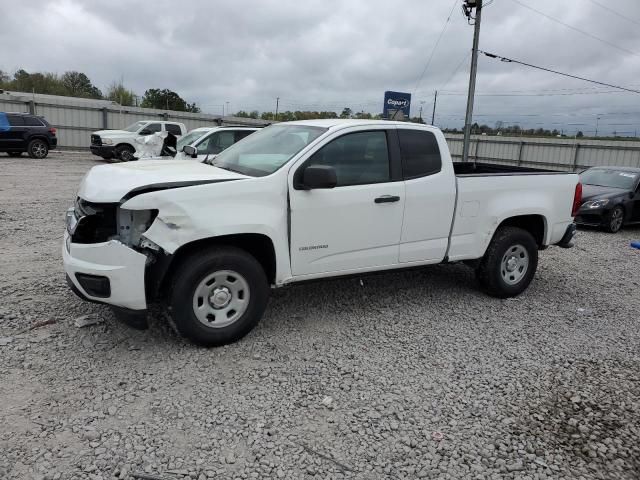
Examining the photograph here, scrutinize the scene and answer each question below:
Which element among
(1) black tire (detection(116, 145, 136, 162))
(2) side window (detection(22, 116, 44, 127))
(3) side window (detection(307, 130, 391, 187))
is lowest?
(1) black tire (detection(116, 145, 136, 162))

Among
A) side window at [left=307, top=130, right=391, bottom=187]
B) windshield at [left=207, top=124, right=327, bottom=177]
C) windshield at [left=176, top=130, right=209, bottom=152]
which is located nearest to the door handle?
side window at [left=307, top=130, right=391, bottom=187]

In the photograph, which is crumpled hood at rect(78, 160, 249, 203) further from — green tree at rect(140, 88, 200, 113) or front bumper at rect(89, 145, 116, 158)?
green tree at rect(140, 88, 200, 113)

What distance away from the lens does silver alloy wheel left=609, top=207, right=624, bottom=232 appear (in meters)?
10.9

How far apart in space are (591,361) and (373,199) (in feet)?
7.68

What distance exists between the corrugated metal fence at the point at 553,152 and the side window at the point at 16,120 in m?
19.4

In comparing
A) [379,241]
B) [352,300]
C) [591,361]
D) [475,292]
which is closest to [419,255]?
[379,241]

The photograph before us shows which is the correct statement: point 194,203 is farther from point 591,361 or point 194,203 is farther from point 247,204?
point 591,361

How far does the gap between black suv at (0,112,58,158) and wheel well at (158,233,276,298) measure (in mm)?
19011

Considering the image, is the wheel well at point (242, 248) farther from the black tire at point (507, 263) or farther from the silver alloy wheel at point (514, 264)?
the silver alloy wheel at point (514, 264)

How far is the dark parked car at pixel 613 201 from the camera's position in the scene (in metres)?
10.9

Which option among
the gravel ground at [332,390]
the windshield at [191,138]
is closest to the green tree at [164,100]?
the windshield at [191,138]

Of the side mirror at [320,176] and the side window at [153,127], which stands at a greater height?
the side window at [153,127]

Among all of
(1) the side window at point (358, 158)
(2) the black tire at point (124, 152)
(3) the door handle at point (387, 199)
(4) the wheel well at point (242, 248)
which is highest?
(1) the side window at point (358, 158)

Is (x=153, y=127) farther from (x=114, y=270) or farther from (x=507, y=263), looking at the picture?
(x=114, y=270)
